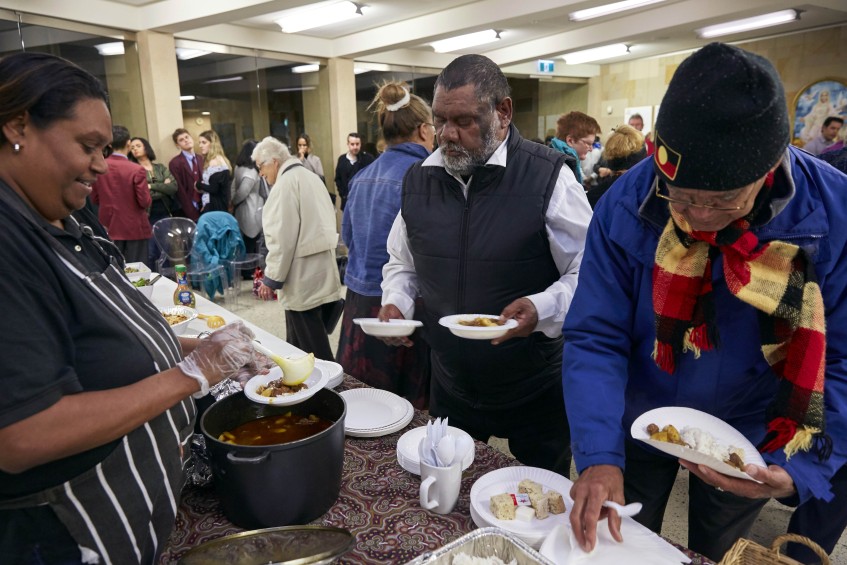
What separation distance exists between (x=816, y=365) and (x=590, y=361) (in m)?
0.42

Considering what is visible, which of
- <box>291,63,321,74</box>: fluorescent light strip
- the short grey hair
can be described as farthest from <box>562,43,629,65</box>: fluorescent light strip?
the short grey hair

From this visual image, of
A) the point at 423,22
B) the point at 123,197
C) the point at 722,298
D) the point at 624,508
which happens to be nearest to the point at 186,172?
the point at 123,197

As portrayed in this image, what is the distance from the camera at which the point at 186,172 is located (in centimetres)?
652

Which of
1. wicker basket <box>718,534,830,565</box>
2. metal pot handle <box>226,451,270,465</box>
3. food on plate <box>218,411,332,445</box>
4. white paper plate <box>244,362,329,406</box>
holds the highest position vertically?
white paper plate <box>244,362,329,406</box>

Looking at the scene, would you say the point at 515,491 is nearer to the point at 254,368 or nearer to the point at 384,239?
the point at 254,368

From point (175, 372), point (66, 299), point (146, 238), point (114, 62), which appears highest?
point (114, 62)

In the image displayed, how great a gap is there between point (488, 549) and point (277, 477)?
1.25ft

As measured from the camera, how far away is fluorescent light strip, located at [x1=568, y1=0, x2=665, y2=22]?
7.09 m

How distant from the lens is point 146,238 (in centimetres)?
565

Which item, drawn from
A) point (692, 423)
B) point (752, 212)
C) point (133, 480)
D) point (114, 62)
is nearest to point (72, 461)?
point (133, 480)

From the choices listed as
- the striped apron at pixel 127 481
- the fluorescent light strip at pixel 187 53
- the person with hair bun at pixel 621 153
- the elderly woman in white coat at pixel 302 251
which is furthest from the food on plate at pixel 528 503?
the fluorescent light strip at pixel 187 53

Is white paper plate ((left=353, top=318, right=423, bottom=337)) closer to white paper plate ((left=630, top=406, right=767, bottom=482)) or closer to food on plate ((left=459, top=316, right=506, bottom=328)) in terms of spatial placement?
food on plate ((left=459, top=316, right=506, bottom=328))

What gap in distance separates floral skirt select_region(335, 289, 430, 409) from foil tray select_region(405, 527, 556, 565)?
175cm

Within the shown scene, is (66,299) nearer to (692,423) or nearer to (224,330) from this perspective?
(224,330)
